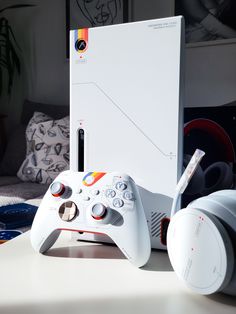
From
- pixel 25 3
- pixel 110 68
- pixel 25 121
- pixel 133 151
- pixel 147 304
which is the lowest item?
pixel 25 121

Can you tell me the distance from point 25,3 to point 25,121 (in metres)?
0.91

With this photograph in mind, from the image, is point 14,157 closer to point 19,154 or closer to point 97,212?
point 19,154

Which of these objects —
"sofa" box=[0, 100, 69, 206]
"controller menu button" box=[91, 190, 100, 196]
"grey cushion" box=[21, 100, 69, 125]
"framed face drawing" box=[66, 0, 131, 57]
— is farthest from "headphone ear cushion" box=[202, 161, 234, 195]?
"framed face drawing" box=[66, 0, 131, 57]

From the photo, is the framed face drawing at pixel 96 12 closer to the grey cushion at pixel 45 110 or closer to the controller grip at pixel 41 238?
the grey cushion at pixel 45 110

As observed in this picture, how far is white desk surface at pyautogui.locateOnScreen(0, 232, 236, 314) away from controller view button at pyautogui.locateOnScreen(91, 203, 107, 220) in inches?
2.9

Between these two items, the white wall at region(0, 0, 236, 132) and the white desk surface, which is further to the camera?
the white wall at region(0, 0, 236, 132)

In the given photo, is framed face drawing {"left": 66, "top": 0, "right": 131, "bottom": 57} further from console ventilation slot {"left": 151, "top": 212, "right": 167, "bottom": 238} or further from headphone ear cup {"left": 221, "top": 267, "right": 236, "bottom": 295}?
headphone ear cup {"left": 221, "top": 267, "right": 236, "bottom": 295}

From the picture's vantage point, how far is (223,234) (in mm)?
402

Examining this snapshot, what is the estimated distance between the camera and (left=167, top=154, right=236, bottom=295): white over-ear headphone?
396mm

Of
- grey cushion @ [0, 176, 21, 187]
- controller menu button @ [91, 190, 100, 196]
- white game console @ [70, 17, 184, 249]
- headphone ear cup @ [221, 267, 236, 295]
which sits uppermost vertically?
white game console @ [70, 17, 184, 249]

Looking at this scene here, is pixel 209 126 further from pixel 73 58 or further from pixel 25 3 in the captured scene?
pixel 25 3

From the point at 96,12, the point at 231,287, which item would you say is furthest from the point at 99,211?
the point at 96,12

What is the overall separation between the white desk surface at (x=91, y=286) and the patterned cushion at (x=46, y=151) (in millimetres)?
1242

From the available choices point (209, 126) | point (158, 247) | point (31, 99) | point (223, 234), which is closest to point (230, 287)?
point (223, 234)
